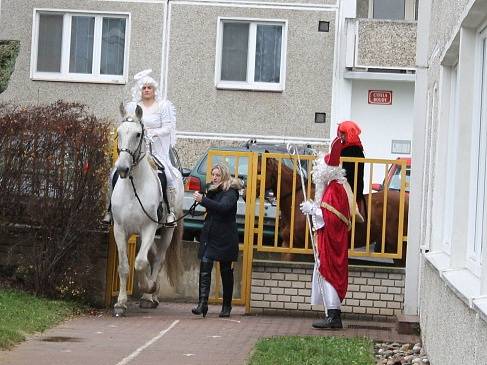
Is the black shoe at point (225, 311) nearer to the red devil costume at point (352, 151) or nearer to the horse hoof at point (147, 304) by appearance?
the horse hoof at point (147, 304)

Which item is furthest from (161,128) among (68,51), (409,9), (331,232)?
(409,9)

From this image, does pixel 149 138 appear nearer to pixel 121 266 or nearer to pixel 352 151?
pixel 121 266

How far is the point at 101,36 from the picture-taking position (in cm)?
3092

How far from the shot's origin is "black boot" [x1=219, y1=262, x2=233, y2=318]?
50.1 ft

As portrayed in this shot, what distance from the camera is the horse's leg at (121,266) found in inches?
592

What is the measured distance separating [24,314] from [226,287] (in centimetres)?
279

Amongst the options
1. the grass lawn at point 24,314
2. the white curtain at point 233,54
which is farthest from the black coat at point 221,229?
the white curtain at point 233,54

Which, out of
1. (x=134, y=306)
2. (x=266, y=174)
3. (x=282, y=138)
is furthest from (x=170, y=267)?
(x=282, y=138)

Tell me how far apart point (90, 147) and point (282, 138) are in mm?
15528

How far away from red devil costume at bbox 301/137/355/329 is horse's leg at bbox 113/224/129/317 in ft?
7.25

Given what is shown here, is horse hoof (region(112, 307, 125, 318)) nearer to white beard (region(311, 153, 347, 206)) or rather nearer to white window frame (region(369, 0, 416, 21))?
white beard (region(311, 153, 347, 206))

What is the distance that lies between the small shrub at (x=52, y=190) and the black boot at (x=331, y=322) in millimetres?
2935

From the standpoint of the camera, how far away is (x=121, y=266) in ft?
49.8

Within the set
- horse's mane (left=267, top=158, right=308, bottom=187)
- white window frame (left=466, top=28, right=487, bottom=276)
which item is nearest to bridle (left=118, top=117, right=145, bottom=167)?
horse's mane (left=267, top=158, right=308, bottom=187)
